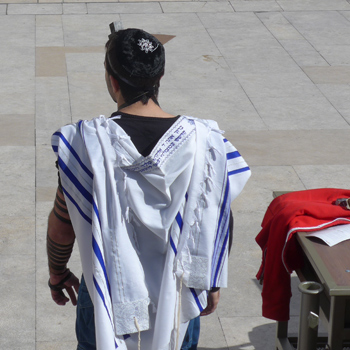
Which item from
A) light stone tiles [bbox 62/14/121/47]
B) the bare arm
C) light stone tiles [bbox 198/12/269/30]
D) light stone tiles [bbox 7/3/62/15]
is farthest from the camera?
light stone tiles [bbox 7/3/62/15]

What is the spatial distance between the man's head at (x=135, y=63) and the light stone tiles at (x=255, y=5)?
33.9ft

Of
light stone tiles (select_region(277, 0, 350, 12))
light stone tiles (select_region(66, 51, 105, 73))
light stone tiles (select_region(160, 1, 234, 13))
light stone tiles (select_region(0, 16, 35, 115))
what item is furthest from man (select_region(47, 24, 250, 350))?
Result: light stone tiles (select_region(277, 0, 350, 12))

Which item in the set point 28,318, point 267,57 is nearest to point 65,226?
point 28,318

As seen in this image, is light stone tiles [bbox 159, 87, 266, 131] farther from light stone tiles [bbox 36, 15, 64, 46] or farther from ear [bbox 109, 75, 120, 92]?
ear [bbox 109, 75, 120, 92]

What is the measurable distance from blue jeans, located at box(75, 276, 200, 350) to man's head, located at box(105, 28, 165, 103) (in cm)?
78

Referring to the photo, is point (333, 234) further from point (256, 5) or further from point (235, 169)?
point (256, 5)

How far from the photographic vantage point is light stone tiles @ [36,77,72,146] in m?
7.17

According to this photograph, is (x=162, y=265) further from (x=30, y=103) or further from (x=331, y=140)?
(x=30, y=103)

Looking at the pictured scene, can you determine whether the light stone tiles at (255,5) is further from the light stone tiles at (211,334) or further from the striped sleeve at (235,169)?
the striped sleeve at (235,169)

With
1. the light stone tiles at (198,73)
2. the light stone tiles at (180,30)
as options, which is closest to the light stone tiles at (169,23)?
the light stone tiles at (180,30)

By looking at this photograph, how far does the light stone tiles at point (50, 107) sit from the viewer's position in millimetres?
7168

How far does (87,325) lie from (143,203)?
63 centimetres

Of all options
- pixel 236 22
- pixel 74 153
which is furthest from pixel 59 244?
pixel 236 22

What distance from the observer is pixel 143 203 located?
239cm
